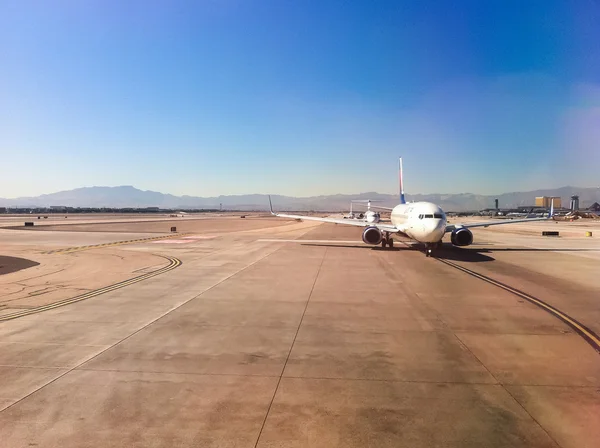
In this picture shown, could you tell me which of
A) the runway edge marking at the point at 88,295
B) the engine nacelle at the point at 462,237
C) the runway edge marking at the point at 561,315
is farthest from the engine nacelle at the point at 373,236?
the runway edge marking at the point at 88,295

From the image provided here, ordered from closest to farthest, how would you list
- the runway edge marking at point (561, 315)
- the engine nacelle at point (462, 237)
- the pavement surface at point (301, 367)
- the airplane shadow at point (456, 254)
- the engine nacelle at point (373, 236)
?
the pavement surface at point (301, 367) < the runway edge marking at point (561, 315) < the airplane shadow at point (456, 254) < the engine nacelle at point (462, 237) < the engine nacelle at point (373, 236)

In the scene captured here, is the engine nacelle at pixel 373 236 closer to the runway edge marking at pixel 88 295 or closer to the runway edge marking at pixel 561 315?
the runway edge marking at pixel 561 315

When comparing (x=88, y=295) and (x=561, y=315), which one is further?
(x=88, y=295)

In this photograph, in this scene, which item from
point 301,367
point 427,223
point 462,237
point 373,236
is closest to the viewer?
point 301,367

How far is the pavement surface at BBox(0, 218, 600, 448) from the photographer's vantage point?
5.71 m

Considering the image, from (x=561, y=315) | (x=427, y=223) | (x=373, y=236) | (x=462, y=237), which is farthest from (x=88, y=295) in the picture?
(x=462, y=237)

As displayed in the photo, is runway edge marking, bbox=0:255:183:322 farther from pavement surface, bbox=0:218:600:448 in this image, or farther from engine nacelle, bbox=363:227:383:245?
engine nacelle, bbox=363:227:383:245

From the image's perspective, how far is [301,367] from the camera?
8.04m

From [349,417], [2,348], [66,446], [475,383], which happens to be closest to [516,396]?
[475,383]

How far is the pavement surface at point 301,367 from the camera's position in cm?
571

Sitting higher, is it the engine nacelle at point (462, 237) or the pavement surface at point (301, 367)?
the engine nacelle at point (462, 237)

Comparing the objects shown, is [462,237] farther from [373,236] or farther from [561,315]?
[561,315]

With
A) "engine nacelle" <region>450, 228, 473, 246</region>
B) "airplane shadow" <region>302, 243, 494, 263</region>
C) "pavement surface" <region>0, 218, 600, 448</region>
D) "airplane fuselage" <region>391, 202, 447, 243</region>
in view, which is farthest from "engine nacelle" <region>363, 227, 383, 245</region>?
"pavement surface" <region>0, 218, 600, 448</region>

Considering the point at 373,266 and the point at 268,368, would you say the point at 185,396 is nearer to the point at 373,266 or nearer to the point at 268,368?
the point at 268,368
